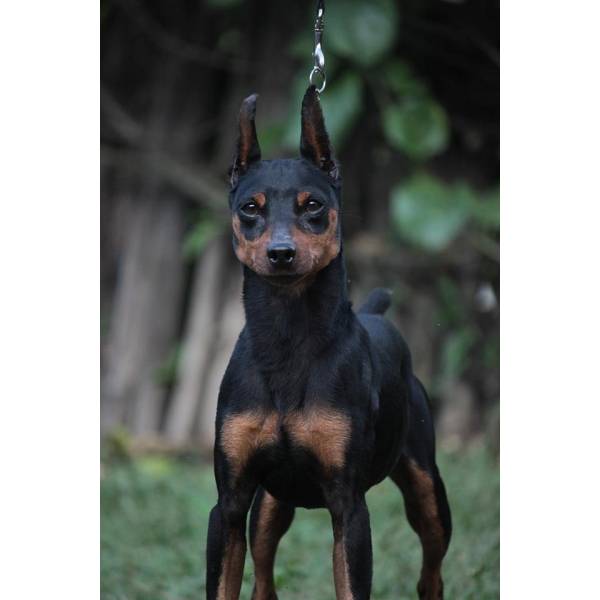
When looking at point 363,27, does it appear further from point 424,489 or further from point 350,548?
point 350,548

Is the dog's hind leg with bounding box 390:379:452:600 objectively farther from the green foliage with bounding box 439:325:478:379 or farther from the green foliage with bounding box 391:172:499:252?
the green foliage with bounding box 439:325:478:379

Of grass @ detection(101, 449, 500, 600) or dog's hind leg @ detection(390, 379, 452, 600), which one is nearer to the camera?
dog's hind leg @ detection(390, 379, 452, 600)

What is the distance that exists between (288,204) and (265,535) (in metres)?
1.30

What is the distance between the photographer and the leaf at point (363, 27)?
25.0ft

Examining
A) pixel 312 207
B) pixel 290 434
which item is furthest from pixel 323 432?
pixel 312 207

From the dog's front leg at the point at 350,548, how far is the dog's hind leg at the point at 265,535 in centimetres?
64

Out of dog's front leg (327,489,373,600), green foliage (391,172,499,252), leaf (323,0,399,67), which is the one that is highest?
leaf (323,0,399,67)

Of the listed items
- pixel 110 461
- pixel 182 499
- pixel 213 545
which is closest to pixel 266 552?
pixel 213 545

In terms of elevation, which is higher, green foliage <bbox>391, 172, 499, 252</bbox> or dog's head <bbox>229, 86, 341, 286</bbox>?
green foliage <bbox>391, 172, 499, 252</bbox>

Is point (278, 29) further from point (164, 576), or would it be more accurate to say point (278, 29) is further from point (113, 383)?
point (164, 576)

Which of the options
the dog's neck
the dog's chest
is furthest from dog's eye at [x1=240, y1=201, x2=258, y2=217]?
the dog's chest

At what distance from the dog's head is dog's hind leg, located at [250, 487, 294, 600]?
0.95 metres

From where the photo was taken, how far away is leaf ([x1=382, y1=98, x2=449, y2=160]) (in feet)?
26.6

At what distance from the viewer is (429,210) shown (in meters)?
8.08
